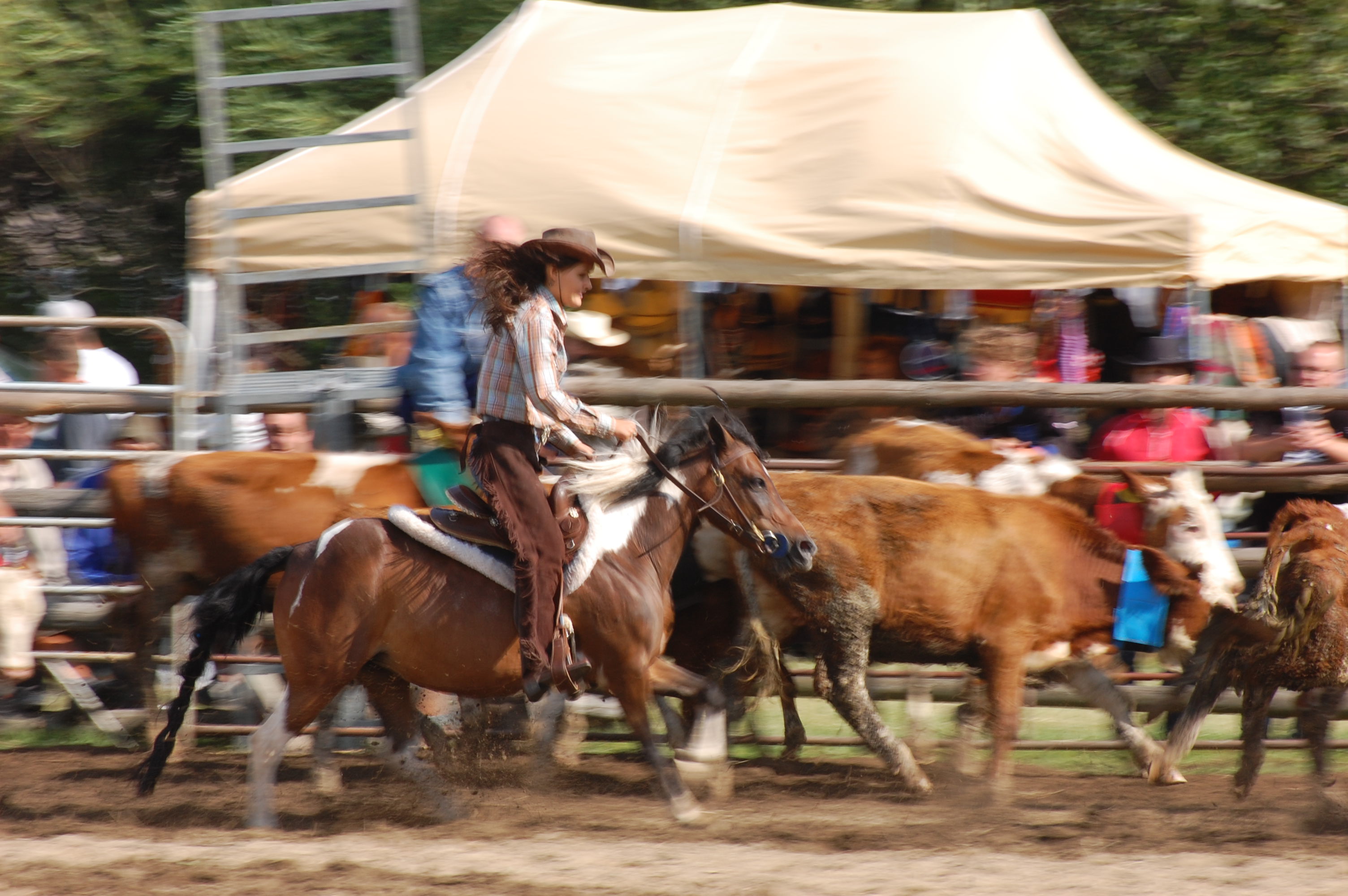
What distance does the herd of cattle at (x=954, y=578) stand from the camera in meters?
5.97

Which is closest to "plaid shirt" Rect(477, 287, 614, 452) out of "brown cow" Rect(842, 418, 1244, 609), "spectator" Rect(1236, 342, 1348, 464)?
"brown cow" Rect(842, 418, 1244, 609)

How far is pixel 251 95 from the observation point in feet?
36.4

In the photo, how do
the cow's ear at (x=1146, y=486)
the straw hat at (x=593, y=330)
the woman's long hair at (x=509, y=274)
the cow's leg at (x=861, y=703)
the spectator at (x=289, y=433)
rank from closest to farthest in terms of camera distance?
the woman's long hair at (x=509, y=274) < the cow's leg at (x=861, y=703) < the cow's ear at (x=1146, y=486) < the spectator at (x=289, y=433) < the straw hat at (x=593, y=330)

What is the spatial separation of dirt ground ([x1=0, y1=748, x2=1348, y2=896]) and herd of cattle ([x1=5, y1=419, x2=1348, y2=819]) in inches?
14.2

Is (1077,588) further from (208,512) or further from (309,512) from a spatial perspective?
(208,512)

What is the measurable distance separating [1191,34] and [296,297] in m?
7.43

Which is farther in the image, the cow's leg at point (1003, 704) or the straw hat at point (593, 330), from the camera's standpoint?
the straw hat at point (593, 330)

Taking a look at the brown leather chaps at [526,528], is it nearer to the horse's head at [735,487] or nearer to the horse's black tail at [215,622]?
the horse's head at [735,487]

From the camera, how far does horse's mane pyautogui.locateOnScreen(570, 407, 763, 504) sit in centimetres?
578

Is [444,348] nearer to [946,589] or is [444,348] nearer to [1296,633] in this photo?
[946,589]

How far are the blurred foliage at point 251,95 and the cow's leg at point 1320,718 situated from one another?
20.2ft

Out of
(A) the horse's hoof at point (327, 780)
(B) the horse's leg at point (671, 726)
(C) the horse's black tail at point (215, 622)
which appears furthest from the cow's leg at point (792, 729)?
(C) the horse's black tail at point (215, 622)

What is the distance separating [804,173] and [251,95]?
5.10m

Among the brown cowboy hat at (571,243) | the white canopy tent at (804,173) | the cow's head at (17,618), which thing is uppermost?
the white canopy tent at (804,173)
